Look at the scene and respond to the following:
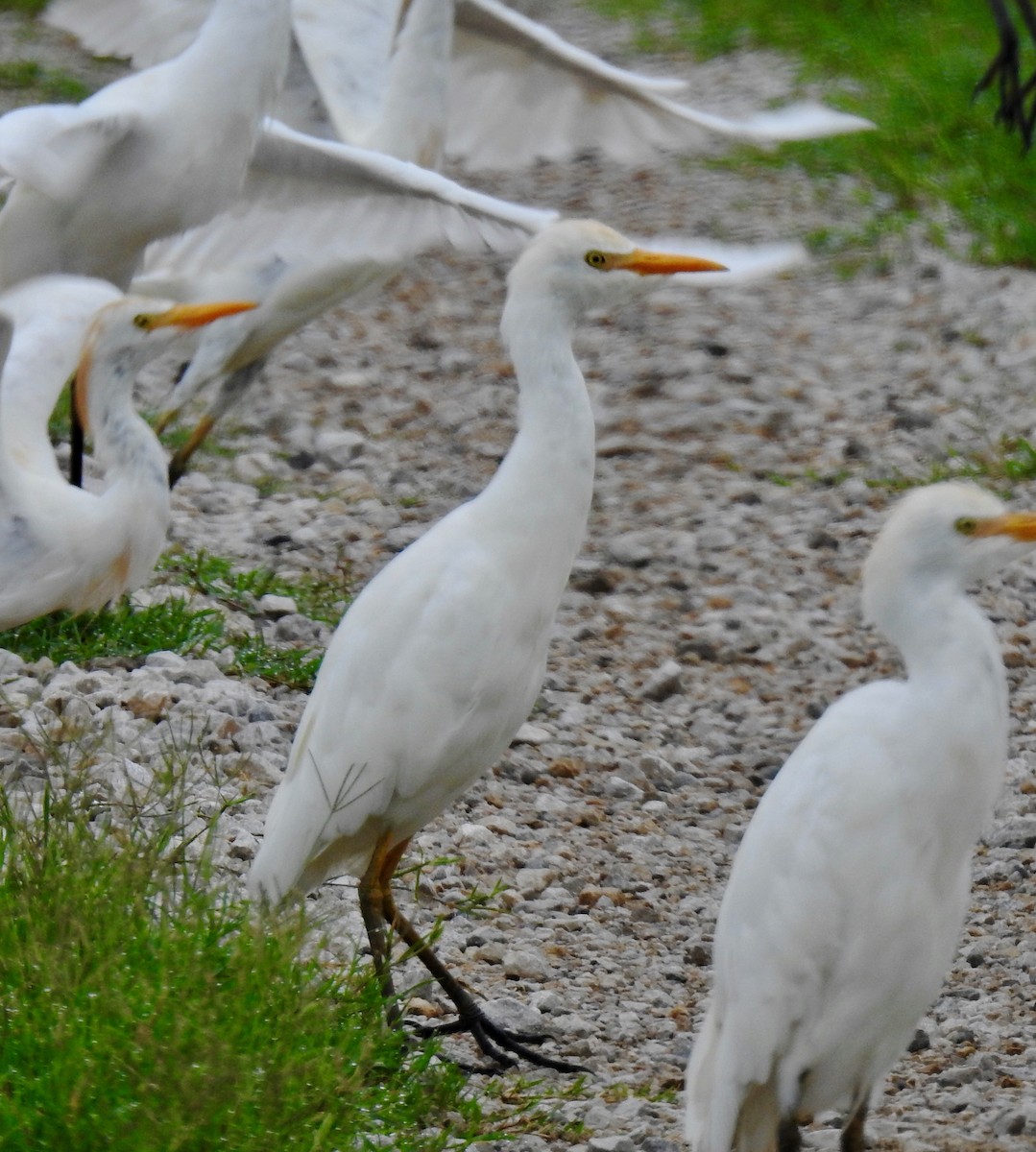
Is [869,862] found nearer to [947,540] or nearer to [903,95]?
[947,540]

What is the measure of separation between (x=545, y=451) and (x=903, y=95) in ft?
25.8

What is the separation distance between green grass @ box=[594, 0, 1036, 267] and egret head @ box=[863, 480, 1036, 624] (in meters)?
4.59

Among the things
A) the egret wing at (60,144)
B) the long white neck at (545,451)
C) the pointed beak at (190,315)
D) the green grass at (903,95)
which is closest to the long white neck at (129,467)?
the pointed beak at (190,315)

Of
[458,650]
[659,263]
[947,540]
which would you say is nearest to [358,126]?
[659,263]

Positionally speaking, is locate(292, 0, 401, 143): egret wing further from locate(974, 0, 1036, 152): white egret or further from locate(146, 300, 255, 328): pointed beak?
locate(974, 0, 1036, 152): white egret

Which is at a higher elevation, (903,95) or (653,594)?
(903,95)

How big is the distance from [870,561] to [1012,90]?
152 inches

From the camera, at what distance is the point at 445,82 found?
703cm

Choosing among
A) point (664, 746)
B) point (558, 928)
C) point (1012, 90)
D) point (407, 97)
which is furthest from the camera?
point (407, 97)

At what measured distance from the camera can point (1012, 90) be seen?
654cm

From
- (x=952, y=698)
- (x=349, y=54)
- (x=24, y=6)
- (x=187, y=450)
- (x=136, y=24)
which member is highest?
(x=952, y=698)

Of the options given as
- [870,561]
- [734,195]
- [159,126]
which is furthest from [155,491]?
[734,195]

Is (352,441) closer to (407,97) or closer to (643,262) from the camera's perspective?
(407,97)

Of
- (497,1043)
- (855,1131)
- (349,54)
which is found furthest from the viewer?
(349,54)
